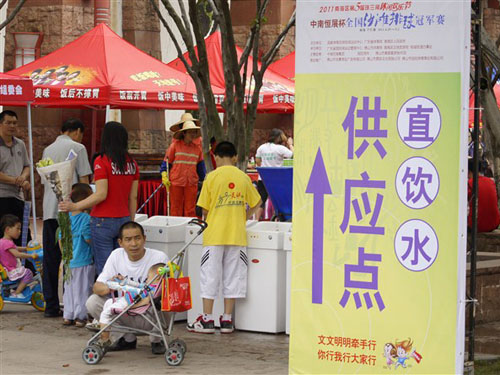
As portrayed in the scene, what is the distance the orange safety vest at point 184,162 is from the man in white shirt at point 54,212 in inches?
156

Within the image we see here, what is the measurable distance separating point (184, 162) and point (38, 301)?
4.13 meters

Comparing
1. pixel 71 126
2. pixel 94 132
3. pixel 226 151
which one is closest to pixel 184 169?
pixel 71 126

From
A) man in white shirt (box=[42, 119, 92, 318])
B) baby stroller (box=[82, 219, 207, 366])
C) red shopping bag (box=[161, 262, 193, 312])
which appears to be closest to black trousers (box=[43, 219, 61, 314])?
man in white shirt (box=[42, 119, 92, 318])

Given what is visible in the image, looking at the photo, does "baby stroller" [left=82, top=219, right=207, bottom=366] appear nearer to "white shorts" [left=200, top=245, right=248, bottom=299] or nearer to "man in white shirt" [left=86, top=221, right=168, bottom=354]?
"man in white shirt" [left=86, top=221, right=168, bottom=354]

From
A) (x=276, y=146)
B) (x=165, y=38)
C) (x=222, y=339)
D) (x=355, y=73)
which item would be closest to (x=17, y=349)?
(x=222, y=339)

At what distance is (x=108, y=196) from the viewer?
985 cm

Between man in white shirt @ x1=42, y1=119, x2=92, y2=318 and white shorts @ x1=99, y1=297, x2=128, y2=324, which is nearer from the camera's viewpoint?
white shorts @ x1=99, y1=297, x2=128, y2=324

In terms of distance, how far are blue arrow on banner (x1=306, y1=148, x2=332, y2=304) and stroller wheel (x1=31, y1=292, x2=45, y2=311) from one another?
544 cm

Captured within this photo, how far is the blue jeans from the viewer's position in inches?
388

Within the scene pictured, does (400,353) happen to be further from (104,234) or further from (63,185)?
(63,185)

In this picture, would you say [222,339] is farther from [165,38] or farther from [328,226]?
[165,38]

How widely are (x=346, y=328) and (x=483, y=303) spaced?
15.5 feet

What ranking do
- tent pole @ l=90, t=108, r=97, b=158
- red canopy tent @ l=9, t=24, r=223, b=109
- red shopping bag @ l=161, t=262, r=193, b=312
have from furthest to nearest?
tent pole @ l=90, t=108, r=97, b=158 < red canopy tent @ l=9, t=24, r=223, b=109 < red shopping bag @ l=161, t=262, r=193, b=312

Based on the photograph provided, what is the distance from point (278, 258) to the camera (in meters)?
9.90
